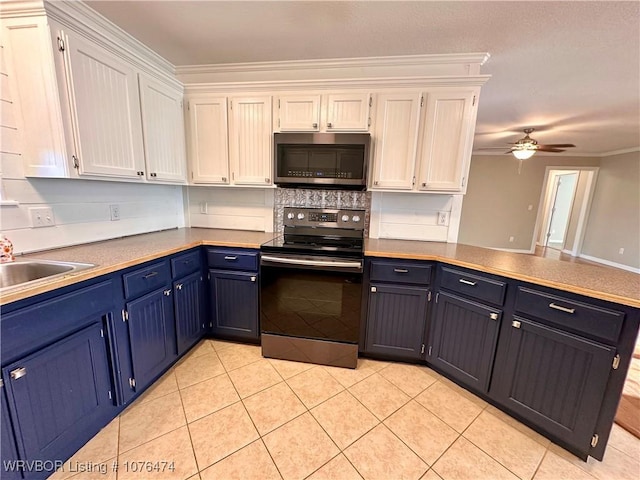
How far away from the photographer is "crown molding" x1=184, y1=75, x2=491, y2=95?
194 centimetres

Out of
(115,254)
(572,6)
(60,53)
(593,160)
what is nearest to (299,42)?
(60,53)

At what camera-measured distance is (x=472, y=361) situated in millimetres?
1745

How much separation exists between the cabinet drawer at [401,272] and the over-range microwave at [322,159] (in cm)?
68

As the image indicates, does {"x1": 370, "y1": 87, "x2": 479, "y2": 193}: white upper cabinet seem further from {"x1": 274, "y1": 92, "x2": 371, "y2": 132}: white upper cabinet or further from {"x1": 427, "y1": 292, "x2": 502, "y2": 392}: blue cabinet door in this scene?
{"x1": 427, "y1": 292, "x2": 502, "y2": 392}: blue cabinet door

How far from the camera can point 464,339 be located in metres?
1.78

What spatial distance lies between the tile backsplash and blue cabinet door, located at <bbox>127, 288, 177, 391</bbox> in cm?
123

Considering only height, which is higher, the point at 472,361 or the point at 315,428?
the point at 472,361

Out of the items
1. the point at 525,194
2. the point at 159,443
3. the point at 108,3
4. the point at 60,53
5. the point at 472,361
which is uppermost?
the point at 108,3

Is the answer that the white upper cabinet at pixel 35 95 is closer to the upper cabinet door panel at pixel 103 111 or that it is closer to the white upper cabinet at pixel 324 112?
the upper cabinet door panel at pixel 103 111

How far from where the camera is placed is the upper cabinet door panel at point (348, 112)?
6.82 feet

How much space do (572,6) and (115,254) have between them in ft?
9.88

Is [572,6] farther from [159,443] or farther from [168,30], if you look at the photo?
[159,443]

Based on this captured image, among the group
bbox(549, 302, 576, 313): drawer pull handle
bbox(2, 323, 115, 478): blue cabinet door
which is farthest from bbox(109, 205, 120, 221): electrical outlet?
bbox(549, 302, 576, 313): drawer pull handle

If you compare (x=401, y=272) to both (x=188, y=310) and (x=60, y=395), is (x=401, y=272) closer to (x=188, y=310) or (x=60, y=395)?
(x=188, y=310)
